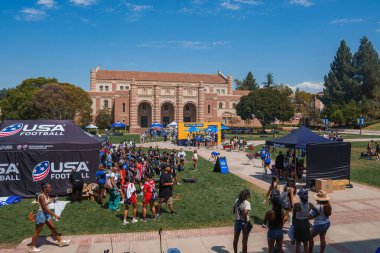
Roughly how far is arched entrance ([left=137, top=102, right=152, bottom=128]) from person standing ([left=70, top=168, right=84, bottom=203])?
208 feet

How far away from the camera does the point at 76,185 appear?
12281 mm

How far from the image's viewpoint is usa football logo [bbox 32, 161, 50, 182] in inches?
526

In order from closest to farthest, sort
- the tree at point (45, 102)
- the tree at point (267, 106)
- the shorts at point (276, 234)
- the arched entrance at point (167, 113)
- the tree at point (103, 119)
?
the shorts at point (276, 234) < the tree at point (45, 102) < the tree at point (267, 106) < the tree at point (103, 119) < the arched entrance at point (167, 113)

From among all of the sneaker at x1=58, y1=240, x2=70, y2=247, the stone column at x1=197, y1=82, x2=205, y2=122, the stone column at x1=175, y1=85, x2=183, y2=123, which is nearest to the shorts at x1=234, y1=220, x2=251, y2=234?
the sneaker at x1=58, y1=240, x2=70, y2=247

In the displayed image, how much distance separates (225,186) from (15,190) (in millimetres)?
9114

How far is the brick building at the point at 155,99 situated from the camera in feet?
238

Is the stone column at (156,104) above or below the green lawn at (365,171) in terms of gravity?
above

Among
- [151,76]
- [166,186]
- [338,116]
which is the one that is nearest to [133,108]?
[151,76]

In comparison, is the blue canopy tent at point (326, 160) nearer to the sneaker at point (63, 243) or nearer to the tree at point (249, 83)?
the sneaker at point (63, 243)

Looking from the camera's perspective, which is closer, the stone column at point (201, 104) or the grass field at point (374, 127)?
the grass field at point (374, 127)

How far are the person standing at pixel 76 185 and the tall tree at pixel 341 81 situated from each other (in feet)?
256

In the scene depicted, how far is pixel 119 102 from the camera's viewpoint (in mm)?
72562

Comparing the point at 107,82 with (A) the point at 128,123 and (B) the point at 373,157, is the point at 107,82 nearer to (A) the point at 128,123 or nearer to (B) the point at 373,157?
(A) the point at 128,123

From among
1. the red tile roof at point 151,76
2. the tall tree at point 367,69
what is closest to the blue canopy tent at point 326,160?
the red tile roof at point 151,76
